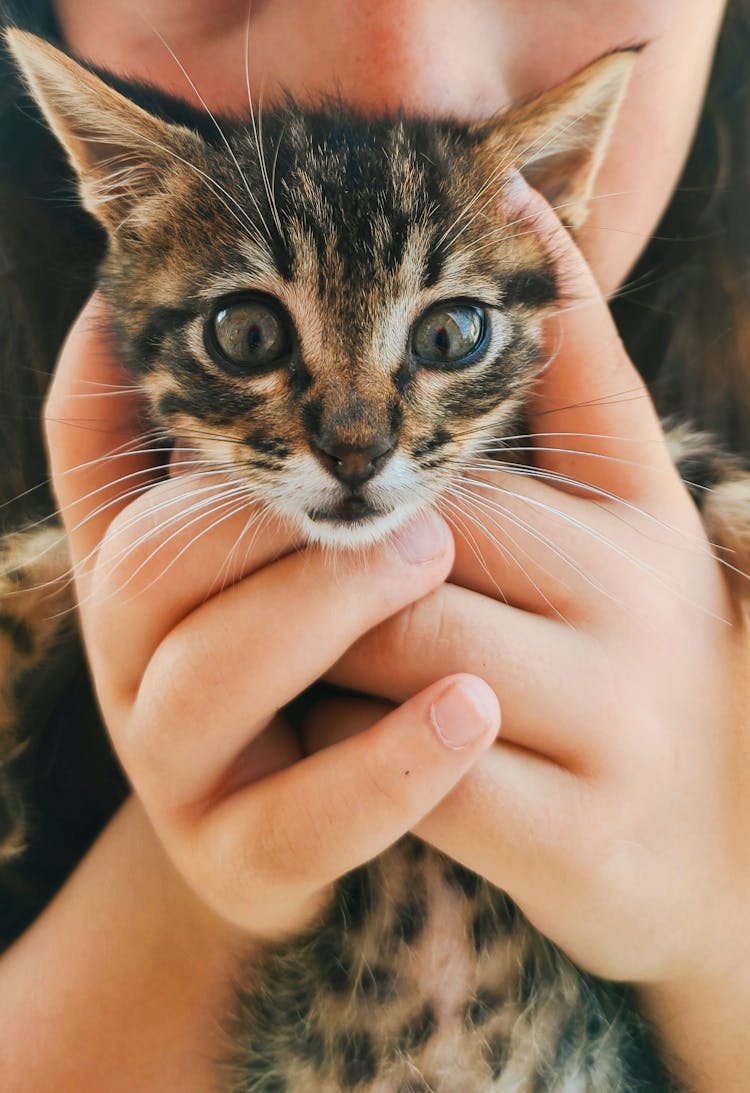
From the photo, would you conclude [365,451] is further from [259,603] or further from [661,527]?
[661,527]

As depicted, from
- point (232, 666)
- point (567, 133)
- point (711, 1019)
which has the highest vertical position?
point (567, 133)

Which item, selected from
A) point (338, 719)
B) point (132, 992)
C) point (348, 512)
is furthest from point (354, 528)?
point (132, 992)

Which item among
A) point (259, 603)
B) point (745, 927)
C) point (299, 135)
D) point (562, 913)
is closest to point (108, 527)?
point (259, 603)

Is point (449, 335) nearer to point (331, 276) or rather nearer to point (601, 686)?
point (331, 276)

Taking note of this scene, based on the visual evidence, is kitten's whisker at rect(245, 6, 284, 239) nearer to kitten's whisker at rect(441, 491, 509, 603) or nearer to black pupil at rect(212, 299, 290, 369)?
black pupil at rect(212, 299, 290, 369)

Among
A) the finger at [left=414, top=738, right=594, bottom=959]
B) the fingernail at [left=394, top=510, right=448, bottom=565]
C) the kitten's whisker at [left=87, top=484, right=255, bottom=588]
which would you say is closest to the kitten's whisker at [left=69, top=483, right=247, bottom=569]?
the kitten's whisker at [left=87, top=484, right=255, bottom=588]

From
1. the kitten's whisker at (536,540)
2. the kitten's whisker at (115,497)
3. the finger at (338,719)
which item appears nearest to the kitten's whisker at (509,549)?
the kitten's whisker at (536,540)
